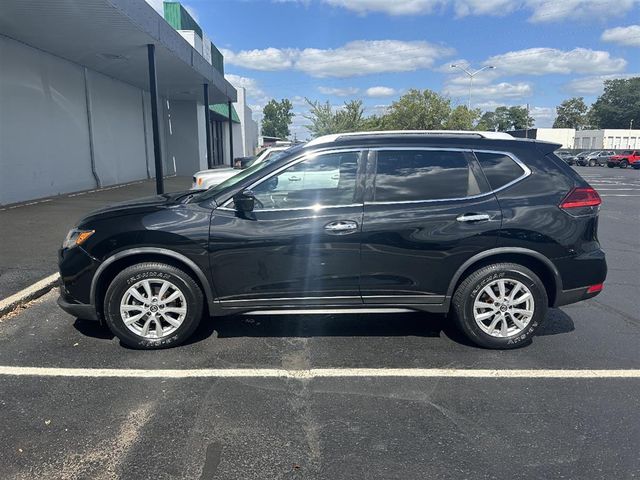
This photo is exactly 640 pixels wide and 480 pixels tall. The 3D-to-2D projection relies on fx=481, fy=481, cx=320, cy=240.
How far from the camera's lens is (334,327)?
468cm

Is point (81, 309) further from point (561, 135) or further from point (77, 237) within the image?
point (561, 135)

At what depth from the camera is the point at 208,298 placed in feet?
13.3

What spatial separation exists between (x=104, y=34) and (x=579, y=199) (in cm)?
1123

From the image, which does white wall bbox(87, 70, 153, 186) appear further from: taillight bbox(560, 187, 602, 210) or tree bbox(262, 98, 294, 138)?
tree bbox(262, 98, 294, 138)

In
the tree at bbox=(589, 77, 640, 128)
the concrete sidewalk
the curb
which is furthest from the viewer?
the tree at bbox=(589, 77, 640, 128)

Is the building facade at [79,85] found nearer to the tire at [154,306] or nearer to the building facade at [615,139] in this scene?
the tire at [154,306]

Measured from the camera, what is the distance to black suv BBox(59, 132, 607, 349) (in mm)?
3963

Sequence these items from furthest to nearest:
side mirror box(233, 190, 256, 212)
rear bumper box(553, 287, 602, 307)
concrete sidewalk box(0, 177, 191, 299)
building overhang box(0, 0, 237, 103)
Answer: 1. building overhang box(0, 0, 237, 103)
2. concrete sidewalk box(0, 177, 191, 299)
3. rear bumper box(553, 287, 602, 307)
4. side mirror box(233, 190, 256, 212)

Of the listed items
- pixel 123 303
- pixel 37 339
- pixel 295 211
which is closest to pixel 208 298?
pixel 123 303

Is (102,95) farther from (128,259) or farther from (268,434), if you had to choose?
(268,434)

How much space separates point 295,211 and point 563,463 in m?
2.52

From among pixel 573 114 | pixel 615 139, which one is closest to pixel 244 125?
pixel 615 139

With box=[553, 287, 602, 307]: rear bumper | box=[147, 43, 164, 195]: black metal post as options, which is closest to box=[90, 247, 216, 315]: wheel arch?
box=[553, 287, 602, 307]: rear bumper

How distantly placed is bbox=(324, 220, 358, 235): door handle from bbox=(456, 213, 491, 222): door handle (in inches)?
34.7
